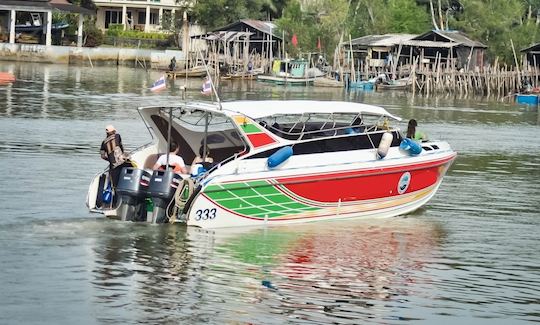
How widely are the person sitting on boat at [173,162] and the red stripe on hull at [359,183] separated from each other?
74.8 inches

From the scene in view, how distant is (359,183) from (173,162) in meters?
3.63

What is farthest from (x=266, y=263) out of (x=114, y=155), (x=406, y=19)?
(x=406, y=19)

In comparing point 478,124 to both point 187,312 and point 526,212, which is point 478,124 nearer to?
point 526,212

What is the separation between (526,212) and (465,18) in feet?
255

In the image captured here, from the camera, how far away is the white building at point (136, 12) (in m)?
116

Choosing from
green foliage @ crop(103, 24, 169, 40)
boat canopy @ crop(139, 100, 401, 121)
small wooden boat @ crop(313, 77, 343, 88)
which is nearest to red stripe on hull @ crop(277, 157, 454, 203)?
boat canopy @ crop(139, 100, 401, 121)

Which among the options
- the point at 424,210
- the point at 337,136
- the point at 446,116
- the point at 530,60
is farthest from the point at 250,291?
the point at 530,60

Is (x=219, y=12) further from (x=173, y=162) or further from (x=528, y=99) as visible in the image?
(x=173, y=162)

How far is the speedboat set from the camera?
2141 centimetres

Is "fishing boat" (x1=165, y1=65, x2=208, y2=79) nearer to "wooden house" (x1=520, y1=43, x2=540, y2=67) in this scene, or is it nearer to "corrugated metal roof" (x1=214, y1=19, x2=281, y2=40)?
"corrugated metal roof" (x1=214, y1=19, x2=281, y2=40)

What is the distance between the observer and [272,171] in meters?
21.8

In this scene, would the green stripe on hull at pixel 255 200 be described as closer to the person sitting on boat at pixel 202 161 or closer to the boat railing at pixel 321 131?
the person sitting on boat at pixel 202 161

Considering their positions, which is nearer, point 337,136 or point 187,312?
point 187,312

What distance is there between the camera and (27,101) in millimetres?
52844
